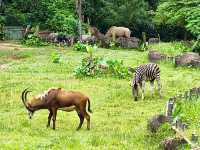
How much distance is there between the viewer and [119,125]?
659 inches

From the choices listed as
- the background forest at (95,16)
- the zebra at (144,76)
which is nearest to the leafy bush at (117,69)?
the zebra at (144,76)

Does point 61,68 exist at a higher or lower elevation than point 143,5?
lower

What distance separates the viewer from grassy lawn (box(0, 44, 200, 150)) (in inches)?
572

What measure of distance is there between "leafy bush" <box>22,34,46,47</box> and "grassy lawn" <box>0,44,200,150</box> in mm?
6314

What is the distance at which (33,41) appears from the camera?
3884cm

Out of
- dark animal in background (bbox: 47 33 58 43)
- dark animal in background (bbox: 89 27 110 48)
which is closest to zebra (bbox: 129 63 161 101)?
dark animal in background (bbox: 89 27 110 48)

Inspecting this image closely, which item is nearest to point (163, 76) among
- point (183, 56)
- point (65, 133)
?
point (183, 56)

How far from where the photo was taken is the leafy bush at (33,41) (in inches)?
1527

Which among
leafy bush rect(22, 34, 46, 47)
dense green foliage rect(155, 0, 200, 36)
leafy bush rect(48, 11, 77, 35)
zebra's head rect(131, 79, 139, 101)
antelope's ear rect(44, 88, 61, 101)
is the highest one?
dense green foliage rect(155, 0, 200, 36)

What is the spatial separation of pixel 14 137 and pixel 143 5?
102 ft

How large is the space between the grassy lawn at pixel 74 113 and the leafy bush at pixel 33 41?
20.7ft

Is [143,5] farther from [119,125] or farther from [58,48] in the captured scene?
[119,125]

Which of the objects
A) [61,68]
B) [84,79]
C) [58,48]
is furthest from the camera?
[58,48]

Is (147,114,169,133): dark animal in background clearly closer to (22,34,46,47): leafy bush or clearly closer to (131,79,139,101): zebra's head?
(131,79,139,101): zebra's head
